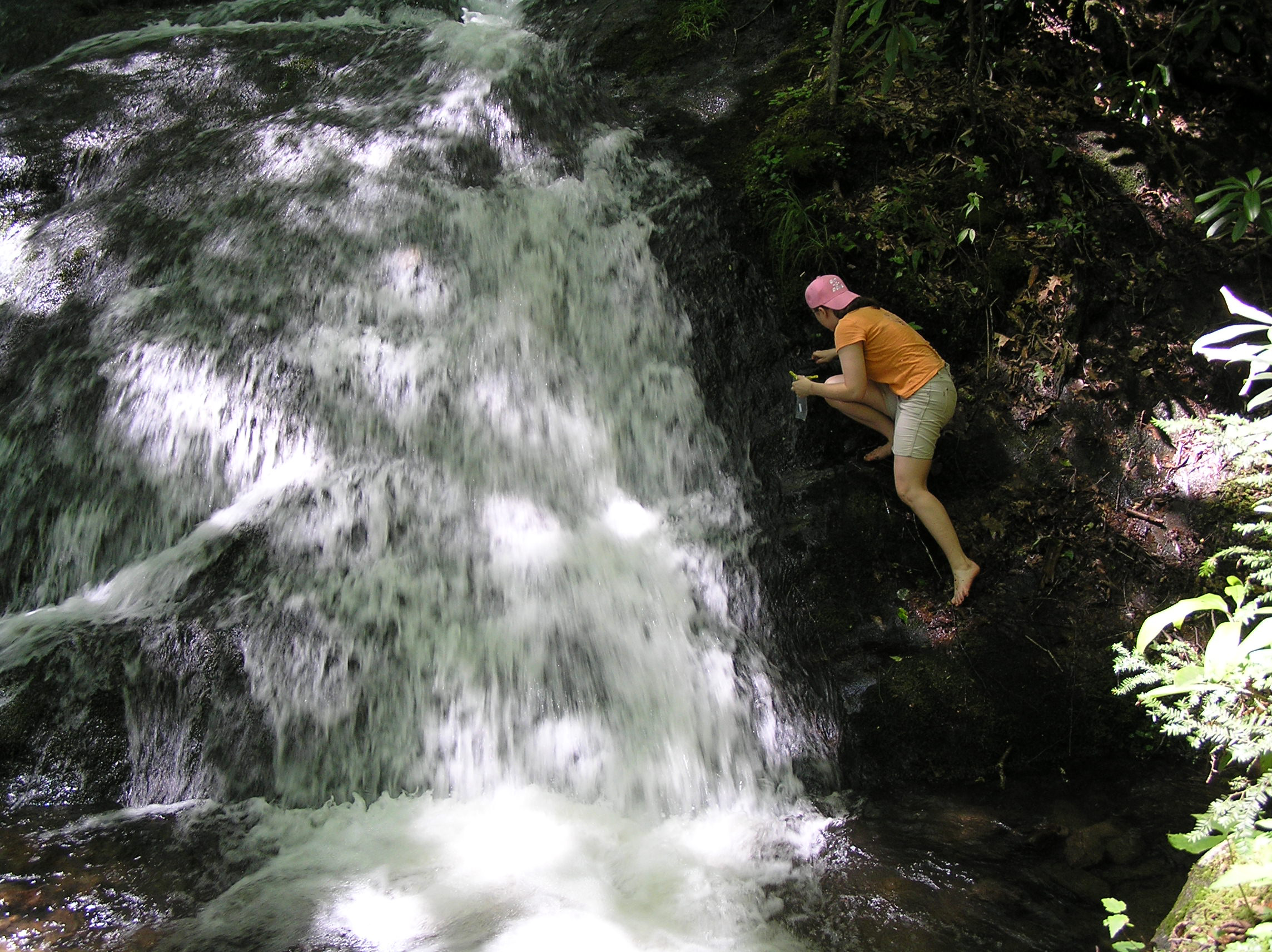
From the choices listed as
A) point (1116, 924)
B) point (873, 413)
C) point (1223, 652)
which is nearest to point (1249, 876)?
point (1223, 652)

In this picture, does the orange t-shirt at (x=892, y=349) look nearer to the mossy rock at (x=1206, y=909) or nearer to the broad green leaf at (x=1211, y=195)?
the broad green leaf at (x=1211, y=195)

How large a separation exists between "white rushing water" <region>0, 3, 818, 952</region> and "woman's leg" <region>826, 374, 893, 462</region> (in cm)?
88

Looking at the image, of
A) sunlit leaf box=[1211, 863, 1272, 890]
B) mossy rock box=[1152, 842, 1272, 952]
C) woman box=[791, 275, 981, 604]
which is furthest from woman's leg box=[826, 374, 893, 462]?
sunlit leaf box=[1211, 863, 1272, 890]

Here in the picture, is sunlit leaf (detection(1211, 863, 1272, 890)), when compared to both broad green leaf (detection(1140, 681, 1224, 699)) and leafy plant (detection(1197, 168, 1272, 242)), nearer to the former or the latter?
broad green leaf (detection(1140, 681, 1224, 699))

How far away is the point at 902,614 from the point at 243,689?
3.41 metres

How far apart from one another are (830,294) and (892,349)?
44 cm

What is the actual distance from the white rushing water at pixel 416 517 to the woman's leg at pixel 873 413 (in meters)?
0.88

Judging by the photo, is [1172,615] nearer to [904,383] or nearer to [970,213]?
[904,383]

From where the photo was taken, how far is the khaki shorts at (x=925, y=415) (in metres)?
4.20

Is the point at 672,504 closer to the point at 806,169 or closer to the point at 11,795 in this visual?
the point at 806,169

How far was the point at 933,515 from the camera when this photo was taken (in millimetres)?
4250

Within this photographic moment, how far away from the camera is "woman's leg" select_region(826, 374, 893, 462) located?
4.45 m

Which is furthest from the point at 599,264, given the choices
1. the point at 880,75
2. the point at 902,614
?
the point at 902,614

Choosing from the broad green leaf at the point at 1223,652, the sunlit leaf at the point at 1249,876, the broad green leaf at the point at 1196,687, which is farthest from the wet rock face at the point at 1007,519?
the sunlit leaf at the point at 1249,876
